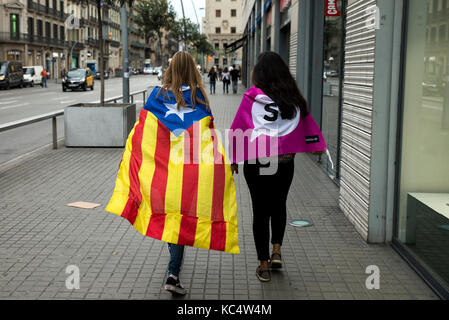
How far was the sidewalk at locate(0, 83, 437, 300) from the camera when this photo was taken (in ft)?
14.5

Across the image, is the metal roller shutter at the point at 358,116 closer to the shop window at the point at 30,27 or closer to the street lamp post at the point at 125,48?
the street lamp post at the point at 125,48

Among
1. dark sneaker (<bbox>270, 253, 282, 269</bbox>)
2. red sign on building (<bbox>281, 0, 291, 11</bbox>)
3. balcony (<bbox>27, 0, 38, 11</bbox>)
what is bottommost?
dark sneaker (<bbox>270, 253, 282, 269</bbox>)

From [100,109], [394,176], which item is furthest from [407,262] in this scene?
[100,109]

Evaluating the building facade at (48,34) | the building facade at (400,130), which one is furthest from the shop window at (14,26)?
the building facade at (400,130)

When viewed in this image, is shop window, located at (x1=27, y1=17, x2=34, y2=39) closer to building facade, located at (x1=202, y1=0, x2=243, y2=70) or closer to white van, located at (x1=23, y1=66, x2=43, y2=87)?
white van, located at (x1=23, y1=66, x2=43, y2=87)

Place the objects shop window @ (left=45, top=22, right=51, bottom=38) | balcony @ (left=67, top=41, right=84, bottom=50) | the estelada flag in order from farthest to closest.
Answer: balcony @ (left=67, top=41, right=84, bottom=50), shop window @ (left=45, top=22, right=51, bottom=38), the estelada flag

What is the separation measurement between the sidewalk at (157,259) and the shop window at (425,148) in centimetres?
27

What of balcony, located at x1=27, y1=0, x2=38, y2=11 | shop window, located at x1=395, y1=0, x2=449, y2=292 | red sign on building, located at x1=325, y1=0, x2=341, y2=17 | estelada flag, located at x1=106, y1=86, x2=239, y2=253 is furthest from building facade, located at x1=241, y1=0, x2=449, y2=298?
balcony, located at x1=27, y1=0, x2=38, y2=11

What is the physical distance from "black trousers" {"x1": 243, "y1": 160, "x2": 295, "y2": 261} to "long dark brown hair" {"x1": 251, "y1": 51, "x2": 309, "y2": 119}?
0.45 metres

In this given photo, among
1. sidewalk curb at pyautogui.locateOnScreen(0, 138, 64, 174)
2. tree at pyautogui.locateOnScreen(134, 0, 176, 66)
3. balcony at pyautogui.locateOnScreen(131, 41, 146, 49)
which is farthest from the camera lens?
balcony at pyautogui.locateOnScreen(131, 41, 146, 49)

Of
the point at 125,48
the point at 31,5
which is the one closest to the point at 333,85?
the point at 125,48

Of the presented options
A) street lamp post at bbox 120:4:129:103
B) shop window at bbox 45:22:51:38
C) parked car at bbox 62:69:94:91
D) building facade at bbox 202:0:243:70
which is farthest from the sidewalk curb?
building facade at bbox 202:0:243:70

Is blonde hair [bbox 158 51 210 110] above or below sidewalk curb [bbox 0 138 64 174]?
above

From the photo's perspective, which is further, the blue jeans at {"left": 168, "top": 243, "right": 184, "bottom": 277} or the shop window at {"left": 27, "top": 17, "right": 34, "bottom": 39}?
the shop window at {"left": 27, "top": 17, "right": 34, "bottom": 39}
